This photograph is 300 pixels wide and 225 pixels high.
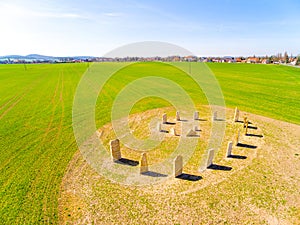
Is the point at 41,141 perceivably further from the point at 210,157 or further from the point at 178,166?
the point at 210,157

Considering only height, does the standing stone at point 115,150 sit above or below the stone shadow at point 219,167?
above

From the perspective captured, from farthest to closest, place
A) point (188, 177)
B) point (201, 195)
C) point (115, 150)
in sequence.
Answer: point (115, 150)
point (188, 177)
point (201, 195)

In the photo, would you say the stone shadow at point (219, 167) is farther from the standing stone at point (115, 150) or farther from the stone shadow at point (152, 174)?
the standing stone at point (115, 150)

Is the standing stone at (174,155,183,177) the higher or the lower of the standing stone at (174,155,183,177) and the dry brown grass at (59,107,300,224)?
the higher

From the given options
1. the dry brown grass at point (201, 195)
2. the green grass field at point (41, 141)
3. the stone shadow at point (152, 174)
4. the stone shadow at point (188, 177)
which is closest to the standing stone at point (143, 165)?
the stone shadow at point (152, 174)

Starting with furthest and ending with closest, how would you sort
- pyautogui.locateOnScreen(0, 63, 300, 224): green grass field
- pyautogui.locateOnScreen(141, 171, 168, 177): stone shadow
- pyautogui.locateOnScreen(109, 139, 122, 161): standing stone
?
pyautogui.locateOnScreen(109, 139, 122, 161): standing stone
pyautogui.locateOnScreen(141, 171, 168, 177): stone shadow
pyautogui.locateOnScreen(0, 63, 300, 224): green grass field

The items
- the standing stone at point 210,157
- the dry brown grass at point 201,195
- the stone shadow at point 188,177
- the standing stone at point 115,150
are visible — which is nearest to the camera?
the dry brown grass at point 201,195

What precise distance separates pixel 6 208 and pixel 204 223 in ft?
23.0

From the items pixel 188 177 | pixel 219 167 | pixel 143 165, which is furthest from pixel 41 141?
pixel 219 167

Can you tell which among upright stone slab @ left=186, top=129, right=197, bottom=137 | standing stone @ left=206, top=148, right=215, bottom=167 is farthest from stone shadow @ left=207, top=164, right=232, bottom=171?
upright stone slab @ left=186, top=129, right=197, bottom=137

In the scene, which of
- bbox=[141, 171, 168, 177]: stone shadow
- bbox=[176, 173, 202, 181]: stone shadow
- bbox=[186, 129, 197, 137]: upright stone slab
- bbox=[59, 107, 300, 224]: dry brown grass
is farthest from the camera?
bbox=[186, 129, 197, 137]: upright stone slab

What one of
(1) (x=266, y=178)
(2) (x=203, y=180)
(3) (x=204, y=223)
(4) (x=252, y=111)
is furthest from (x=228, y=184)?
(4) (x=252, y=111)

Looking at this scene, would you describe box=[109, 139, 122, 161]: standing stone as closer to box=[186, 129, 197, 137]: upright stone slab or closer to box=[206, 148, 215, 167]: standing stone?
box=[206, 148, 215, 167]: standing stone

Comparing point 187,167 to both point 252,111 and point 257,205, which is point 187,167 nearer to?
point 257,205
